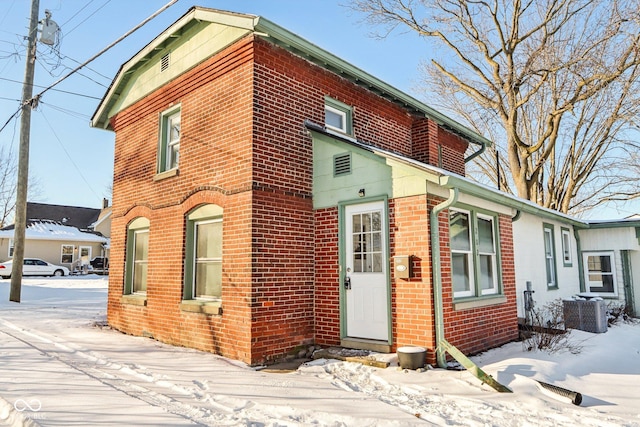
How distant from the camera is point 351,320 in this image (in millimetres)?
7219

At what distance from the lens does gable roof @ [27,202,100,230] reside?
137 ft

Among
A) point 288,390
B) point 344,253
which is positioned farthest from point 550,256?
point 288,390

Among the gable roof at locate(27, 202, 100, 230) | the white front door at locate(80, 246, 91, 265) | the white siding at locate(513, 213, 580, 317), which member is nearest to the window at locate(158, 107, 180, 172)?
the white siding at locate(513, 213, 580, 317)

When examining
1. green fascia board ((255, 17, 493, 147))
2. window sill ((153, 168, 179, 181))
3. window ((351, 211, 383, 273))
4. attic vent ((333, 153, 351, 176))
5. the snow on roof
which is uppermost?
green fascia board ((255, 17, 493, 147))

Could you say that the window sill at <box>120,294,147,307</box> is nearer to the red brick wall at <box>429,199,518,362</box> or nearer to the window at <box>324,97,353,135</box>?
the window at <box>324,97,353,135</box>

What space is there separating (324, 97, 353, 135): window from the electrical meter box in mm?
3242

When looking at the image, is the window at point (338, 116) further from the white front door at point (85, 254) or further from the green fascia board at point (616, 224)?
the white front door at point (85, 254)

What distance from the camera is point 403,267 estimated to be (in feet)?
21.4

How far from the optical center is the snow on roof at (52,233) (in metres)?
32.7

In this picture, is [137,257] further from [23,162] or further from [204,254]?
[23,162]

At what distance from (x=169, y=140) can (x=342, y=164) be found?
4.24 metres

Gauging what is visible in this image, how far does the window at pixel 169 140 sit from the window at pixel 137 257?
1498mm

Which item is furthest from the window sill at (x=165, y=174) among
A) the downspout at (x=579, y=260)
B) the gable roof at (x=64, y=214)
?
the gable roof at (x=64, y=214)

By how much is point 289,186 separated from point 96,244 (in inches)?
1372
